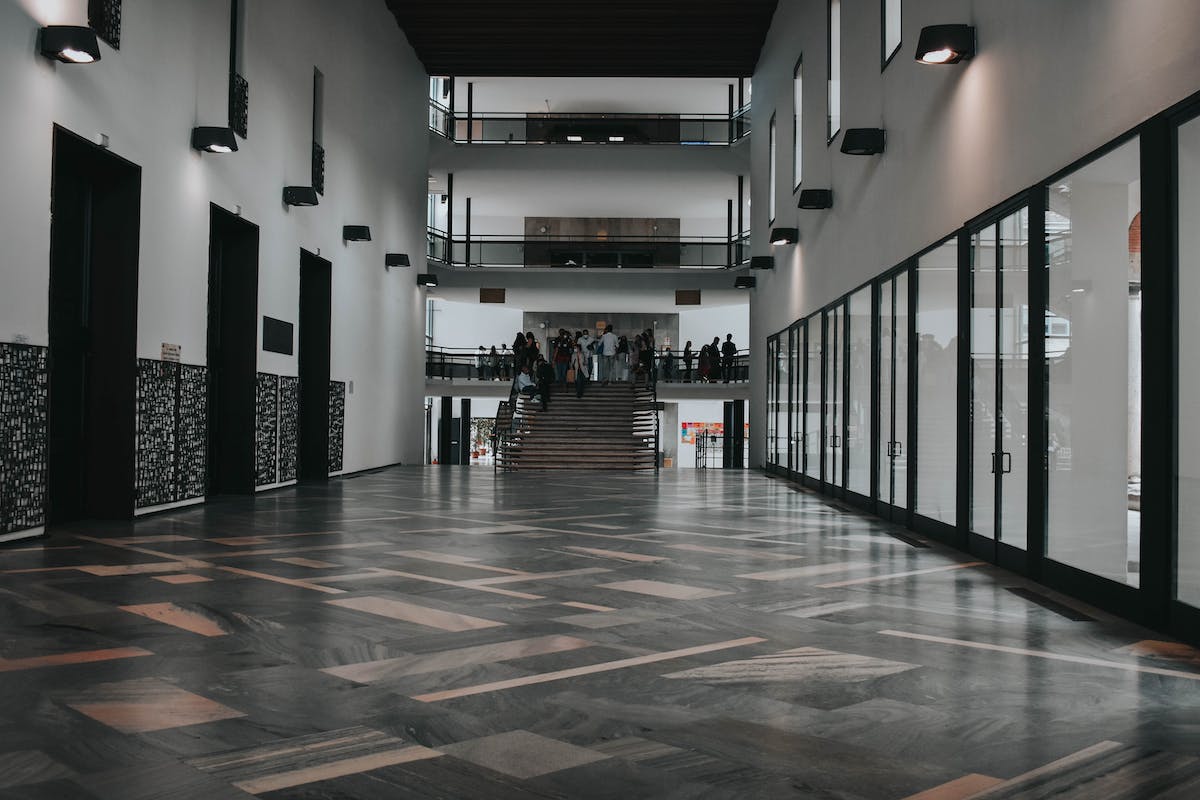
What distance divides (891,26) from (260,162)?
7879 millimetres

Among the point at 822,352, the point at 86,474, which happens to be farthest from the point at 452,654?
the point at 822,352

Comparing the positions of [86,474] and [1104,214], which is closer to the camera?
[1104,214]

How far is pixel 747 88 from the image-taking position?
32.0 meters

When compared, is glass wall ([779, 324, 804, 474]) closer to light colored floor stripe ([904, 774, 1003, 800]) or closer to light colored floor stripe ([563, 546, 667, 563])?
light colored floor stripe ([563, 546, 667, 563])

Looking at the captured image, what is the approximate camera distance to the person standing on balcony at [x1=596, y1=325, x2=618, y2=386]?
92.3 ft

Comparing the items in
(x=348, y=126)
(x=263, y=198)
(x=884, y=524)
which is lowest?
(x=884, y=524)

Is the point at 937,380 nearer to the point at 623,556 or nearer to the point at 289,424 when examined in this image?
the point at 623,556

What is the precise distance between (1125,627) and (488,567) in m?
3.97

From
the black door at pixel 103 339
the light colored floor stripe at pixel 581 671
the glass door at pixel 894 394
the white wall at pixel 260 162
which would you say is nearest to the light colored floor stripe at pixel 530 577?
the light colored floor stripe at pixel 581 671

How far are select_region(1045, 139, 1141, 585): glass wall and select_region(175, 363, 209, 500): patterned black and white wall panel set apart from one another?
28.6 ft

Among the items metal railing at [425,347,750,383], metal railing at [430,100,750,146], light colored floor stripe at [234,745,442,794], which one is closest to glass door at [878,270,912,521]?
light colored floor stripe at [234,745,442,794]

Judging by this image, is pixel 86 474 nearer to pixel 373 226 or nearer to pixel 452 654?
pixel 452 654

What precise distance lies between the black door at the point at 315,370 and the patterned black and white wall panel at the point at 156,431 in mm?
6011

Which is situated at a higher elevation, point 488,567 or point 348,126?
point 348,126
